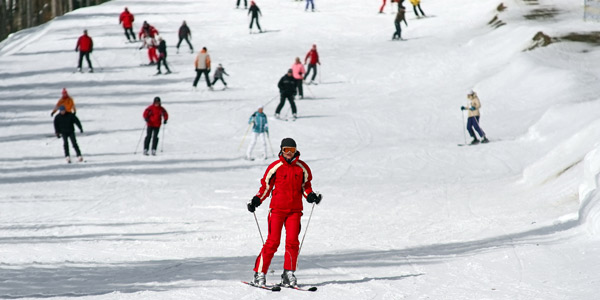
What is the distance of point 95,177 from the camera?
17375mm

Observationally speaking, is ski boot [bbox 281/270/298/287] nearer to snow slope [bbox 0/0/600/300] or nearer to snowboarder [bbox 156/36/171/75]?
snow slope [bbox 0/0/600/300]

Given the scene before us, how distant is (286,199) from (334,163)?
11.3m

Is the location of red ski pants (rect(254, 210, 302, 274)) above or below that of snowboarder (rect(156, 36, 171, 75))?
above

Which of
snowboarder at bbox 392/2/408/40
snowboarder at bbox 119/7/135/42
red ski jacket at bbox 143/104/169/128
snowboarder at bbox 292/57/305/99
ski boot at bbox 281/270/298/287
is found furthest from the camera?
snowboarder at bbox 119/7/135/42

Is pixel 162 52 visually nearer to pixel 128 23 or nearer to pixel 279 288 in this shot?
pixel 128 23

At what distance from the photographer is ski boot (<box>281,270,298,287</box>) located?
7.78 m

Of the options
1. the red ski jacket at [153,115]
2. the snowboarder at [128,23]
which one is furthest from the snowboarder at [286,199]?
the snowboarder at [128,23]

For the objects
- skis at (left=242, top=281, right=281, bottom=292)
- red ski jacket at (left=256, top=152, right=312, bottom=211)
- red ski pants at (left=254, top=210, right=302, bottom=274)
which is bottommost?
skis at (left=242, top=281, right=281, bottom=292)

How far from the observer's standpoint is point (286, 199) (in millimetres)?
7711

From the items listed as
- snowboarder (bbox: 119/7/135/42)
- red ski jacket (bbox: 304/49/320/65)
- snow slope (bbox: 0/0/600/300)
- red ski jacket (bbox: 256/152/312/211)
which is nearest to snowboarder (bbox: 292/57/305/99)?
snow slope (bbox: 0/0/600/300)

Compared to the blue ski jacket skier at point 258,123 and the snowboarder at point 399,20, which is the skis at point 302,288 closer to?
the blue ski jacket skier at point 258,123

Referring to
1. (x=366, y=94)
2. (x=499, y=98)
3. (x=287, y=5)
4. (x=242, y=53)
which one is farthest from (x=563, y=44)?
(x=287, y=5)

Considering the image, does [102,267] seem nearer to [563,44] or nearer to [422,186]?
[422,186]

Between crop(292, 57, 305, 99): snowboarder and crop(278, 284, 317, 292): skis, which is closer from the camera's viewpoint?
crop(278, 284, 317, 292): skis
